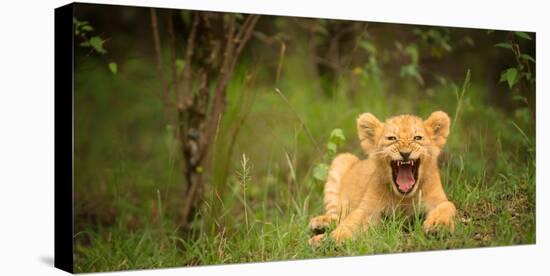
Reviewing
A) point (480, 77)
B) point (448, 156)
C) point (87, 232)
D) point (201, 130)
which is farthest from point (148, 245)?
point (480, 77)

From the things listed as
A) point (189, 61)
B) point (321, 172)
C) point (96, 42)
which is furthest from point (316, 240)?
point (96, 42)

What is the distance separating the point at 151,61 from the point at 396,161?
1.76 meters

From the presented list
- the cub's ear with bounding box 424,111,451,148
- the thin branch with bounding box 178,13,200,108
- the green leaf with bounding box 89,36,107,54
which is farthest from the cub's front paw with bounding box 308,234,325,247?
the green leaf with bounding box 89,36,107,54

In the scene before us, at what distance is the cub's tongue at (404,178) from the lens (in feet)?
18.7

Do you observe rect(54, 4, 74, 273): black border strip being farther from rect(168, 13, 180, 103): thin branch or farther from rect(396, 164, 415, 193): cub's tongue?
rect(396, 164, 415, 193): cub's tongue

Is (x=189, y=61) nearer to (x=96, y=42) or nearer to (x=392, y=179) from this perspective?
(x=96, y=42)

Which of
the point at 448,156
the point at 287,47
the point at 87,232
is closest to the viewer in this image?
the point at 87,232

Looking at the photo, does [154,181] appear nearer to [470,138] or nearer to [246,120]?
[246,120]

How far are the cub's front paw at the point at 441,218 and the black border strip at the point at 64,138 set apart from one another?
2.05 meters

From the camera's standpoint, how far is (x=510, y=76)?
6.34 m

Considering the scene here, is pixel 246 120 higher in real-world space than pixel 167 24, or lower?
lower

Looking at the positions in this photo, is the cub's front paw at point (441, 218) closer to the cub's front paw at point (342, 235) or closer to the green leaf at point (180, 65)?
the cub's front paw at point (342, 235)

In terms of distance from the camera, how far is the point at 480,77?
20.8 ft

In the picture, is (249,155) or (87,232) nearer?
(87,232)
